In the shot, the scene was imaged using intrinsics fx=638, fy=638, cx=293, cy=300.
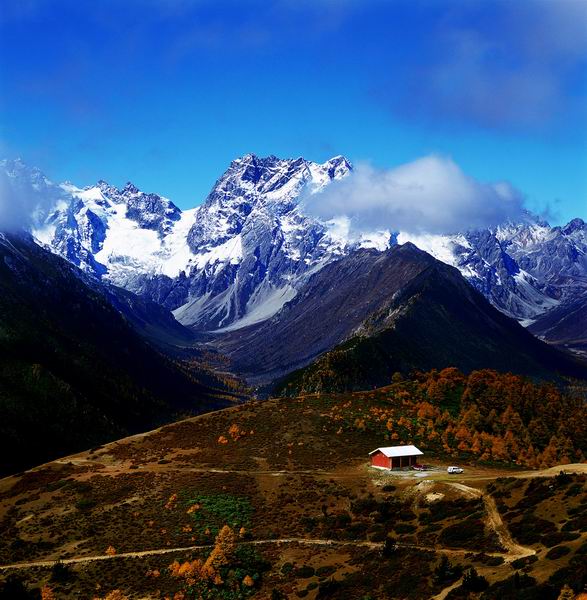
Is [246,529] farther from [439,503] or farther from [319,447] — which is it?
[319,447]

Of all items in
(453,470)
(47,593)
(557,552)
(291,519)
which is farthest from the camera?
(453,470)

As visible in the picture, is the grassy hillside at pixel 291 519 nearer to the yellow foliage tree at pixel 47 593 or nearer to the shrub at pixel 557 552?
the shrub at pixel 557 552

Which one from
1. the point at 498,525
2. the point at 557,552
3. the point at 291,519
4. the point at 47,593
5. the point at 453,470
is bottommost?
the point at 47,593

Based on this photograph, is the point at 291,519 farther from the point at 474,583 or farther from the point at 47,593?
the point at 474,583

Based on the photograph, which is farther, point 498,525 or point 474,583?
point 498,525

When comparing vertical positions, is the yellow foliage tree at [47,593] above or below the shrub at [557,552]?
below

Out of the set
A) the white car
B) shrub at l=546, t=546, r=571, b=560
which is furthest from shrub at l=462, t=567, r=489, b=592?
the white car

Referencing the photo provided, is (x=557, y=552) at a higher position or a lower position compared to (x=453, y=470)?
higher

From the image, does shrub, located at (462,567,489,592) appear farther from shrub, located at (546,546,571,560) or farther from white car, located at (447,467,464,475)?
white car, located at (447,467,464,475)

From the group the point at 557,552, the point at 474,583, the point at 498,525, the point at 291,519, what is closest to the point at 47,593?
the point at 291,519

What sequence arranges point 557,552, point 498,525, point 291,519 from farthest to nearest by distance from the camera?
point 291,519 → point 498,525 → point 557,552

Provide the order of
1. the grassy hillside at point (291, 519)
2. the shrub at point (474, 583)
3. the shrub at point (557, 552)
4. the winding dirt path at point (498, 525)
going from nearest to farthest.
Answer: the shrub at point (474, 583) < the shrub at point (557, 552) < the winding dirt path at point (498, 525) < the grassy hillside at point (291, 519)

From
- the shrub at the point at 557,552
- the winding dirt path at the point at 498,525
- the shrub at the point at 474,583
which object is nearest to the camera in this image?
the shrub at the point at 474,583

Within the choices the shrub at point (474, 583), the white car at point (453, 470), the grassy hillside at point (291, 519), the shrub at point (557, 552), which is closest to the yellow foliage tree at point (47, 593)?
the grassy hillside at point (291, 519)
